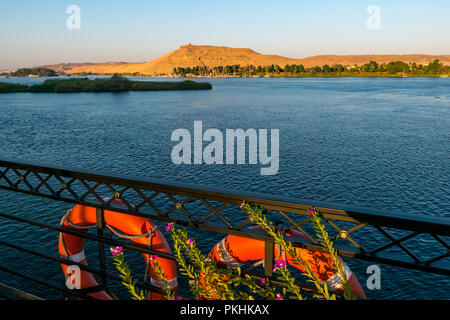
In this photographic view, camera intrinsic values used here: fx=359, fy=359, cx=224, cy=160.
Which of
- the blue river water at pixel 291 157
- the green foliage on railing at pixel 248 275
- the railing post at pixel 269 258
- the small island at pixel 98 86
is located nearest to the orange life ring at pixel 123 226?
the green foliage on railing at pixel 248 275

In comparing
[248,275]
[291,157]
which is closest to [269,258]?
[248,275]

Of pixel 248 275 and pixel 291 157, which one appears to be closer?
pixel 248 275

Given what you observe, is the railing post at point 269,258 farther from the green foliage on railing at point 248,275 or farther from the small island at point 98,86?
the small island at point 98,86

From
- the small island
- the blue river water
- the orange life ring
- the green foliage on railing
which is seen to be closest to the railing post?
the green foliage on railing

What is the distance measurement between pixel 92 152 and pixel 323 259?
30077 mm

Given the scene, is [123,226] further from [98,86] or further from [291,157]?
[98,86]

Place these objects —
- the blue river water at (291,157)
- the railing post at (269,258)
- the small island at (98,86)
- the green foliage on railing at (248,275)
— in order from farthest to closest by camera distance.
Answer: the small island at (98,86) < the blue river water at (291,157) < the railing post at (269,258) < the green foliage on railing at (248,275)

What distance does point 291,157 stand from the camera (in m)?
28.6

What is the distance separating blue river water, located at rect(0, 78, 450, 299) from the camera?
15883 mm

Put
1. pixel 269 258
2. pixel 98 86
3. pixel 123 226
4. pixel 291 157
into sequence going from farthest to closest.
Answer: pixel 98 86, pixel 291 157, pixel 123 226, pixel 269 258

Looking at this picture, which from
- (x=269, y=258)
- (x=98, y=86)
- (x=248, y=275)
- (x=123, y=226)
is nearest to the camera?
(x=248, y=275)

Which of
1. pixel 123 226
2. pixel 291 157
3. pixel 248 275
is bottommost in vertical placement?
pixel 291 157

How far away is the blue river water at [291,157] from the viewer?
15.9 m

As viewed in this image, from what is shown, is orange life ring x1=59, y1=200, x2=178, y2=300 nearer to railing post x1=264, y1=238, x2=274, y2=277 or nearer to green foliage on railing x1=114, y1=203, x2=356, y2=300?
green foliage on railing x1=114, y1=203, x2=356, y2=300
